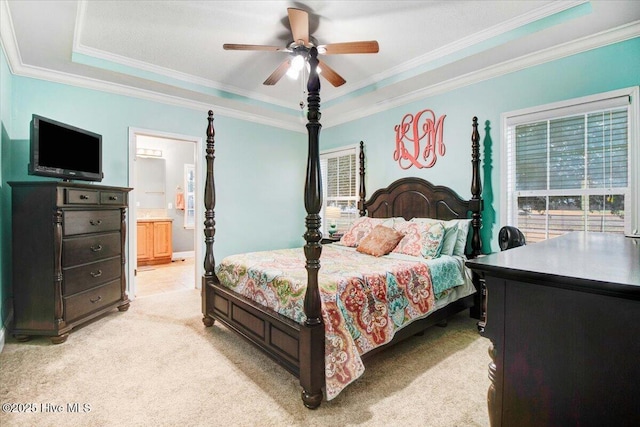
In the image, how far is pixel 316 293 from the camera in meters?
1.82

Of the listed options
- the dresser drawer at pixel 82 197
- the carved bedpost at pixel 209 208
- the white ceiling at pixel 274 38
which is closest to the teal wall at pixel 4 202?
the white ceiling at pixel 274 38

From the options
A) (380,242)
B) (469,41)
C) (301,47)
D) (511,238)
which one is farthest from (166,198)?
(511,238)

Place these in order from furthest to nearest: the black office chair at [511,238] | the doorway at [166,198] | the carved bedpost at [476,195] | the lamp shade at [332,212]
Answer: the doorway at [166,198], the lamp shade at [332,212], the carved bedpost at [476,195], the black office chair at [511,238]

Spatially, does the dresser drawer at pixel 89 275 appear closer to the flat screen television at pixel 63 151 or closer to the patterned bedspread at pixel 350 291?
the flat screen television at pixel 63 151

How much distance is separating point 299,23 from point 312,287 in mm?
2093

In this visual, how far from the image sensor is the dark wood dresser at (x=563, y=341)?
0.75 metres

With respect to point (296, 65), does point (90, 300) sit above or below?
below

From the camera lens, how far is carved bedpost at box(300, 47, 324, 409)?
176cm

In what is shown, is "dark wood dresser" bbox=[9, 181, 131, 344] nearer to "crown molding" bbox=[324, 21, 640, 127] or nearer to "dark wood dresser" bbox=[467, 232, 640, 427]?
"dark wood dresser" bbox=[467, 232, 640, 427]

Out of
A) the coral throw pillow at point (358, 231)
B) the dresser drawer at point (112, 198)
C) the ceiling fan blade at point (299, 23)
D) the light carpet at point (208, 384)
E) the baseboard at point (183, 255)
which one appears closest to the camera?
the light carpet at point (208, 384)

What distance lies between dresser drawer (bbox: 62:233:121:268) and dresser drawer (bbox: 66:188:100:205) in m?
0.34

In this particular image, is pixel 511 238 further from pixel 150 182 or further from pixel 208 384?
pixel 150 182

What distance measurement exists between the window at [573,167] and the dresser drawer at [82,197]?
431cm

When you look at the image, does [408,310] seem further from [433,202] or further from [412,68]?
[412,68]
